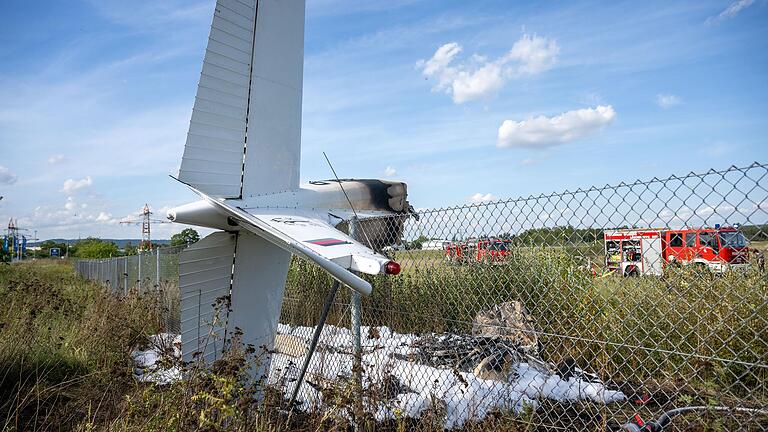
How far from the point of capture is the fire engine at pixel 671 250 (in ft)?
9.37

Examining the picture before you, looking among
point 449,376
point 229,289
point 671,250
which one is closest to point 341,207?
point 229,289

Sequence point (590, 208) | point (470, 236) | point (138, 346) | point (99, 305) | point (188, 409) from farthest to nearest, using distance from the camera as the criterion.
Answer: point (99, 305)
point (138, 346)
point (470, 236)
point (188, 409)
point (590, 208)

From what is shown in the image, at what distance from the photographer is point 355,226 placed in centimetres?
473

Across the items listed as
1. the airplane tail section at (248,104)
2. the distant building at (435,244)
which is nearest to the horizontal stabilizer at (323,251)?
the airplane tail section at (248,104)

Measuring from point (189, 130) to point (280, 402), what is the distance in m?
2.27

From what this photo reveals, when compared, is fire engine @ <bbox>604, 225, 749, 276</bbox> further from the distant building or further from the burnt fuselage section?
the burnt fuselage section

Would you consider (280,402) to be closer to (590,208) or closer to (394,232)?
(394,232)

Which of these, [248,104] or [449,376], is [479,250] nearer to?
[449,376]

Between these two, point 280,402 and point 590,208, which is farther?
point 280,402

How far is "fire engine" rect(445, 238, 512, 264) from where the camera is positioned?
13.5 feet

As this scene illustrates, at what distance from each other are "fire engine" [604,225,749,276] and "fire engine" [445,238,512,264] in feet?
2.88

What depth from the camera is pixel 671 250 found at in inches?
121

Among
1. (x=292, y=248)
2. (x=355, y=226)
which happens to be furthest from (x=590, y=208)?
(x=355, y=226)

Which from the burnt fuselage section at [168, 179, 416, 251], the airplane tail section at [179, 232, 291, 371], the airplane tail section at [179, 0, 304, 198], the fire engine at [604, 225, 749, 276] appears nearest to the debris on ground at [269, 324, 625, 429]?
the airplane tail section at [179, 232, 291, 371]
